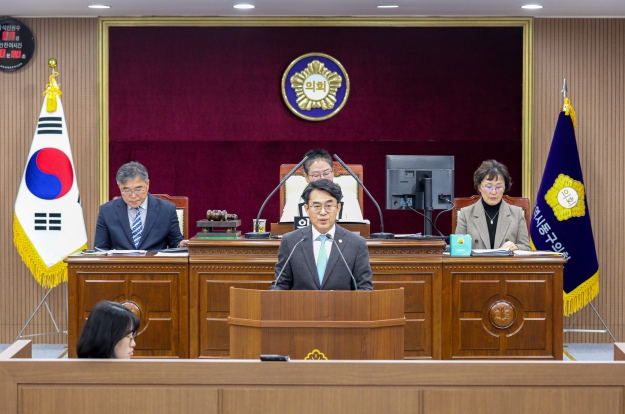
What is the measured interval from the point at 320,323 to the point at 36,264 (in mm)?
4201

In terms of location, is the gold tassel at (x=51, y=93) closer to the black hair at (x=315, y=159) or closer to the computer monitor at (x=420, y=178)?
the black hair at (x=315, y=159)

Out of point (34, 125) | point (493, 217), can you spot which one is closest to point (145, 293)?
point (493, 217)

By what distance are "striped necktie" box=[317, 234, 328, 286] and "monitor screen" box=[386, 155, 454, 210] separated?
59.2 inches

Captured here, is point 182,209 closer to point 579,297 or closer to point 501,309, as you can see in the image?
point 501,309

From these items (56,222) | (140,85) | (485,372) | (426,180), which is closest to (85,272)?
(56,222)

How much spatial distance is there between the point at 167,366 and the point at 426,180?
3285 millimetres

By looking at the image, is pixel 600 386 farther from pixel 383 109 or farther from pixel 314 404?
pixel 383 109

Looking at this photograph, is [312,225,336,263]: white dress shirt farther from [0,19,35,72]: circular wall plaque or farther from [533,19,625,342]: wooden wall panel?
[0,19,35,72]: circular wall plaque

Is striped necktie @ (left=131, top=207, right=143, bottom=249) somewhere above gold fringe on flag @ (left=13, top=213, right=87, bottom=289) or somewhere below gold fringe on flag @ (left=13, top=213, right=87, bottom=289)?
above

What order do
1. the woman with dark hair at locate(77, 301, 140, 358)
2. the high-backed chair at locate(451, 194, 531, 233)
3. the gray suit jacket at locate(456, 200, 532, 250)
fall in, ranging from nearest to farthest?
1. the woman with dark hair at locate(77, 301, 140, 358)
2. the gray suit jacket at locate(456, 200, 532, 250)
3. the high-backed chair at locate(451, 194, 531, 233)

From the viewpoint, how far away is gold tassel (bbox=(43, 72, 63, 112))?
721 cm

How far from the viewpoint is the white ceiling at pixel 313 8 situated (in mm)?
7020

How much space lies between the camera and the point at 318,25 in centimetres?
776

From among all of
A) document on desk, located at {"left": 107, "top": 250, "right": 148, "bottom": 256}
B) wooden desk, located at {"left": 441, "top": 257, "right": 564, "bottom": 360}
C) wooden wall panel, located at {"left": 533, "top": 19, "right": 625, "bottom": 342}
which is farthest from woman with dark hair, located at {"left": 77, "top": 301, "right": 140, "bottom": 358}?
wooden wall panel, located at {"left": 533, "top": 19, "right": 625, "bottom": 342}
